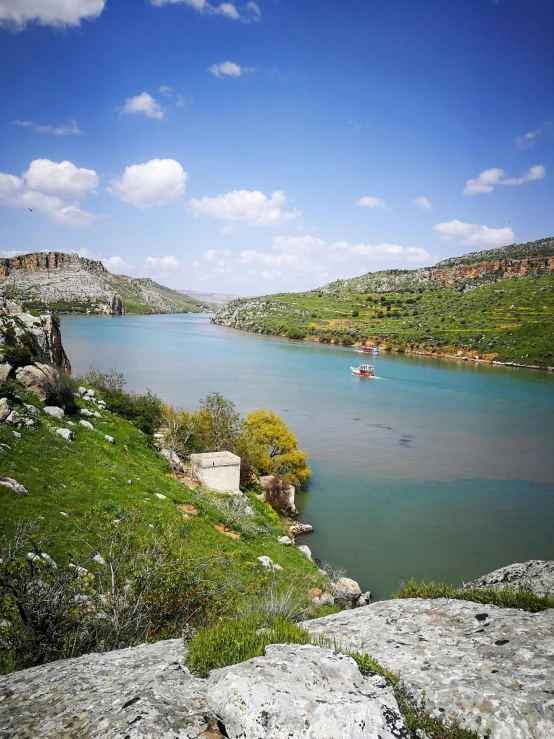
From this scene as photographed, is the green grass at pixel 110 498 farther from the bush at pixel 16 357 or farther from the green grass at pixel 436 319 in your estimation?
the green grass at pixel 436 319

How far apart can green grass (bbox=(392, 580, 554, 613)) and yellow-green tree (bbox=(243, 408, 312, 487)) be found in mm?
23734

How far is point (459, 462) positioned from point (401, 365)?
184 ft

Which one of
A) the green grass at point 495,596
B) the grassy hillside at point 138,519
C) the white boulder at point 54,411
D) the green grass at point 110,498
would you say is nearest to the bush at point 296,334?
the grassy hillside at point 138,519

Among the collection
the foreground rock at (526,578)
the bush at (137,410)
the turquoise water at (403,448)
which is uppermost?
the foreground rock at (526,578)

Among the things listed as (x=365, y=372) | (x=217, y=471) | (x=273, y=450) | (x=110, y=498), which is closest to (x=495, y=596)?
(x=110, y=498)

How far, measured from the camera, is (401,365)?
93938 millimetres

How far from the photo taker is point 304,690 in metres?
3.95

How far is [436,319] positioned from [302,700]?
449 feet

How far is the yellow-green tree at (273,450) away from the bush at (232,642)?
83.7ft

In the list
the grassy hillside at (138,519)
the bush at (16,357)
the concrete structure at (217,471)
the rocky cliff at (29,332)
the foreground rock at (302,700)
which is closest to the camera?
the foreground rock at (302,700)

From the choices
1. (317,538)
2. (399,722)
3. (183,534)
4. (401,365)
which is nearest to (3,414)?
(183,534)

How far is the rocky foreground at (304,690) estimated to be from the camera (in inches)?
144

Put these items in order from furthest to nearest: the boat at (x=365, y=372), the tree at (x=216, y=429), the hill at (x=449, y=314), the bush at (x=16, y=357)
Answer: the hill at (x=449, y=314) → the boat at (x=365, y=372) → the tree at (x=216, y=429) → the bush at (x=16, y=357)

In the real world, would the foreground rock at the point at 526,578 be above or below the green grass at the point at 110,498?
above
